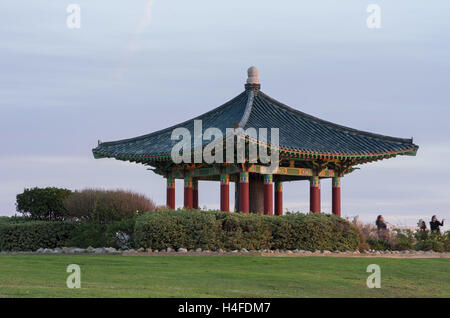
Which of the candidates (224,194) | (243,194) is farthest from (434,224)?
(224,194)

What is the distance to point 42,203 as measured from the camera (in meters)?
31.1

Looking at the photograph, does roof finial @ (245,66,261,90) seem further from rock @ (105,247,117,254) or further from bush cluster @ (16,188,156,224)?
rock @ (105,247,117,254)

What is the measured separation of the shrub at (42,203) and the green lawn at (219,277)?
8.32 metres

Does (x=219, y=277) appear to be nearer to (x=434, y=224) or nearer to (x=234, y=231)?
(x=234, y=231)

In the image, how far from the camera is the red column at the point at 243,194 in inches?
1143

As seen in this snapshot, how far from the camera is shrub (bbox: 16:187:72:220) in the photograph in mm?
31078

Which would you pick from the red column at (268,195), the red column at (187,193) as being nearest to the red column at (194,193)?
the red column at (187,193)

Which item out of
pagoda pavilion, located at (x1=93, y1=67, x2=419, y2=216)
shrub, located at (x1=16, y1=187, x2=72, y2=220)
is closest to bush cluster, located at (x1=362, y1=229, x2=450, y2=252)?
pagoda pavilion, located at (x1=93, y1=67, x2=419, y2=216)

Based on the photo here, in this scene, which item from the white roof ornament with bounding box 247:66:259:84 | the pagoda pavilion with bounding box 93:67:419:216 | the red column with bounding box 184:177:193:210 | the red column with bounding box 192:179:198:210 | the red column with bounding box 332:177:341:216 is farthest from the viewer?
the white roof ornament with bounding box 247:66:259:84

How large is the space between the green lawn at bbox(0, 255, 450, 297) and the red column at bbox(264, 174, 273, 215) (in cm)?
643
